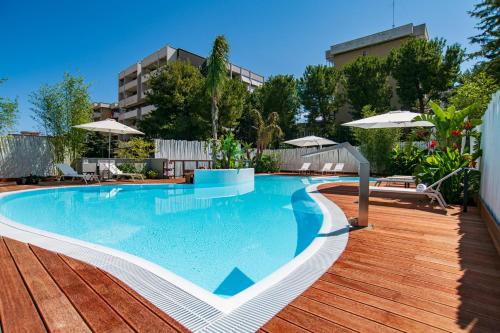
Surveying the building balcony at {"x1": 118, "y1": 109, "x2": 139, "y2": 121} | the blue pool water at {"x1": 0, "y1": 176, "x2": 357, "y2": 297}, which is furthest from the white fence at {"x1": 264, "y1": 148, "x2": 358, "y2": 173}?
the building balcony at {"x1": 118, "y1": 109, "x2": 139, "y2": 121}

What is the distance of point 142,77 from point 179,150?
87.6 ft

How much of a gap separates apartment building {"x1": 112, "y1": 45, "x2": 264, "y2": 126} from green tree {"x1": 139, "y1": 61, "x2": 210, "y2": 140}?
11.6 m

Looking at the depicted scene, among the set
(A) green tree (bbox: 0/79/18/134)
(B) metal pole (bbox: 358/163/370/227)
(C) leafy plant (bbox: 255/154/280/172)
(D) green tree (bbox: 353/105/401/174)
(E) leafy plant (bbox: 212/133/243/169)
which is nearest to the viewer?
(B) metal pole (bbox: 358/163/370/227)

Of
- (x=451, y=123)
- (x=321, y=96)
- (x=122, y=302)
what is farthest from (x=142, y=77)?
(x=122, y=302)

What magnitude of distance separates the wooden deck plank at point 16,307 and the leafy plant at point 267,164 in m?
17.4

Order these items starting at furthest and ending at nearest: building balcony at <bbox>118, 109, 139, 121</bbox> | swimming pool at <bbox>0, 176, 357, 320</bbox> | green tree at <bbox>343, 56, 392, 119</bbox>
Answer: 1. building balcony at <bbox>118, 109, 139, 121</bbox>
2. green tree at <bbox>343, 56, 392, 119</bbox>
3. swimming pool at <bbox>0, 176, 357, 320</bbox>

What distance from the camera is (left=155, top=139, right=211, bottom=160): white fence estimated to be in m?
16.0

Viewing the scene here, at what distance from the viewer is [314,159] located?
1991cm

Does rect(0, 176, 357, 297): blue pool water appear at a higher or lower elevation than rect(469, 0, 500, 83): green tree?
lower

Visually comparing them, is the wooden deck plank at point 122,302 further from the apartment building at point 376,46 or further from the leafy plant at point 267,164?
the apartment building at point 376,46

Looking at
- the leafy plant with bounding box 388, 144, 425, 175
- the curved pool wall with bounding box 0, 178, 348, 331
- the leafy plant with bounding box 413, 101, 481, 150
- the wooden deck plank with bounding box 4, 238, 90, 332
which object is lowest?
the curved pool wall with bounding box 0, 178, 348, 331

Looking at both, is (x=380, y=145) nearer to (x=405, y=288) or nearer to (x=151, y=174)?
(x=151, y=174)

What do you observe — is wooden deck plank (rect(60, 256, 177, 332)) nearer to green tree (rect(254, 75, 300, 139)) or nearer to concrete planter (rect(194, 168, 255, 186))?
concrete planter (rect(194, 168, 255, 186))

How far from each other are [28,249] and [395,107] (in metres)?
30.8
